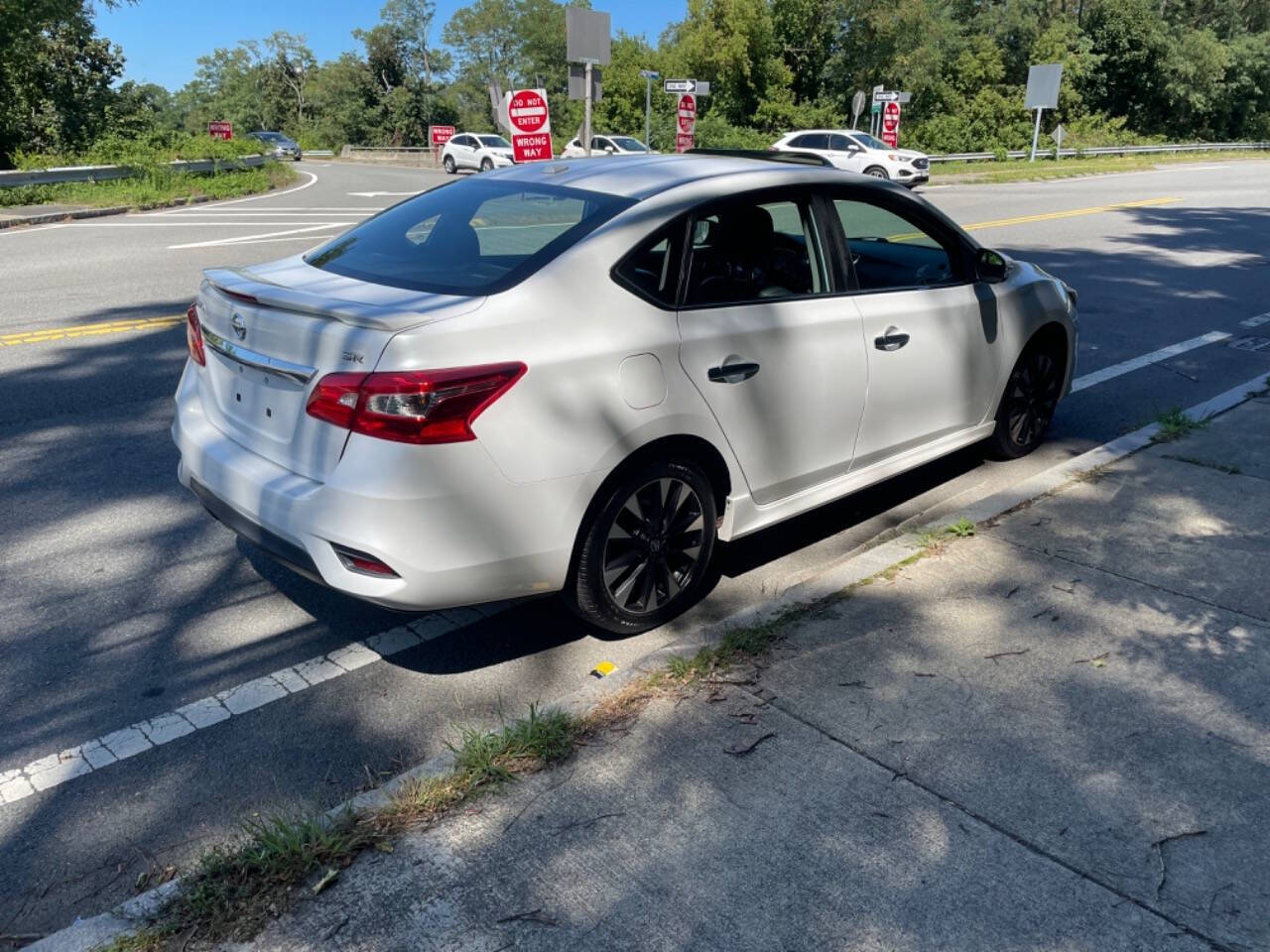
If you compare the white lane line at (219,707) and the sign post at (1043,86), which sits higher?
the sign post at (1043,86)

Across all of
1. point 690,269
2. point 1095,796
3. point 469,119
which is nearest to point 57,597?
point 690,269

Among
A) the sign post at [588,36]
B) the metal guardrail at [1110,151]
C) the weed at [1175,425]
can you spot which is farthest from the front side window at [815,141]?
the weed at [1175,425]

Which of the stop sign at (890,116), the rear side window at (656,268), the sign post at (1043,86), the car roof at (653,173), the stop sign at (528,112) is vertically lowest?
the rear side window at (656,268)

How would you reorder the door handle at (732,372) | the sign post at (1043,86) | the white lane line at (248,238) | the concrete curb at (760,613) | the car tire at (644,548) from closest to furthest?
the concrete curb at (760,613), the car tire at (644,548), the door handle at (732,372), the white lane line at (248,238), the sign post at (1043,86)

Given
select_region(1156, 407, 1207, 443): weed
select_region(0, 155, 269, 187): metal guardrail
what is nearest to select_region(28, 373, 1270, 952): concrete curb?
select_region(1156, 407, 1207, 443): weed

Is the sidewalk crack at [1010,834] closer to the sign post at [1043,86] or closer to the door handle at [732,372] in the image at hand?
the door handle at [732,372]

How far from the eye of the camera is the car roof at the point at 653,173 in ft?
13.6

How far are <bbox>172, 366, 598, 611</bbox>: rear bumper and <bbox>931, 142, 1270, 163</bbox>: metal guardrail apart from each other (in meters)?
38.3

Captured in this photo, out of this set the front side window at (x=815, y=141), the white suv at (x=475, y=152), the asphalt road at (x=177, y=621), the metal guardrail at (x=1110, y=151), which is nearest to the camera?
the asphalt road at (x=177, y=621)

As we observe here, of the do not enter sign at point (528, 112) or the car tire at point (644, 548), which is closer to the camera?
the car tire at point (644, 548)

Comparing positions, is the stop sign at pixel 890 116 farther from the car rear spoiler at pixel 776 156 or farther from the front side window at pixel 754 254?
the front side window at pixel 754 254

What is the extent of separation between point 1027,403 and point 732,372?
2.70 meters

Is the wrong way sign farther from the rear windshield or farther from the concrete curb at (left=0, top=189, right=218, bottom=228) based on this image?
the rear windshield

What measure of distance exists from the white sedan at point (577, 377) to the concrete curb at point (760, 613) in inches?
11.7
